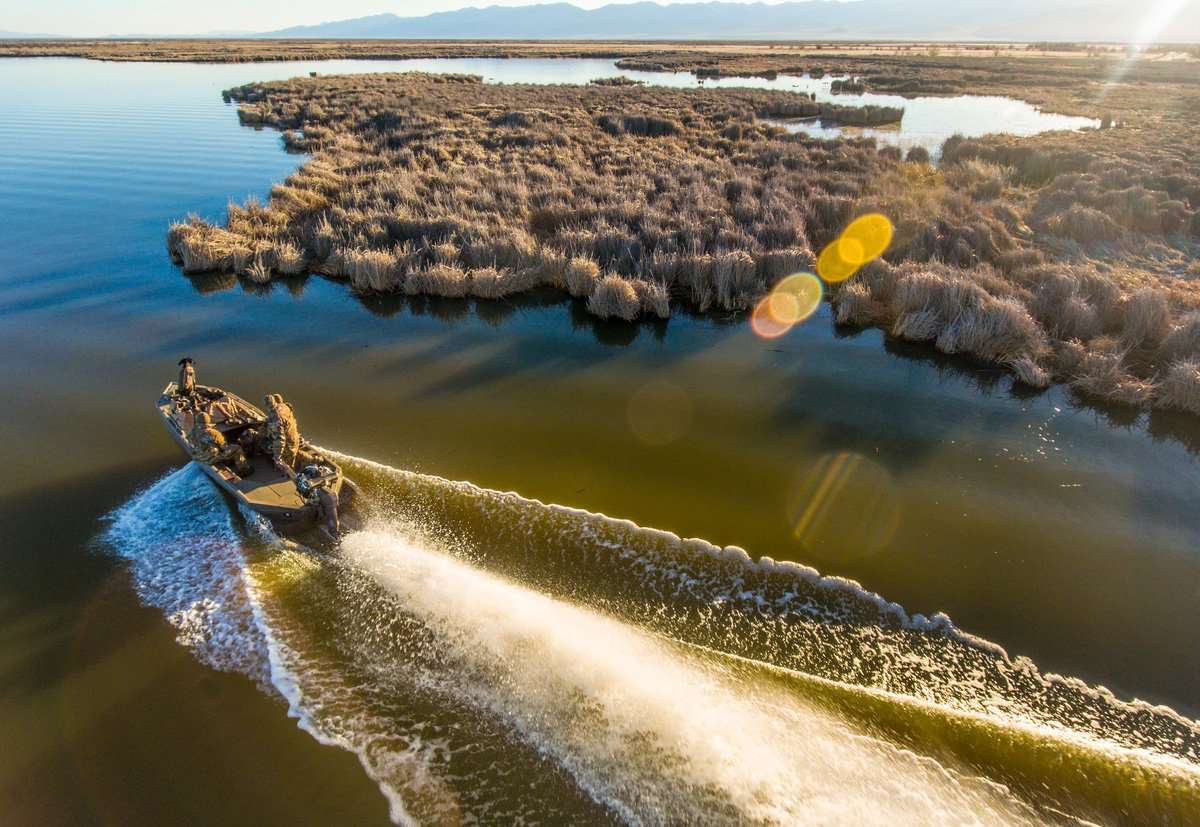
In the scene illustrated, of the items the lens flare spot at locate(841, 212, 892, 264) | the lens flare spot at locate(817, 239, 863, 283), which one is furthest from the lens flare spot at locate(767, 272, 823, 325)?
the lens flare spot at locate(841, 212, 892, 264)

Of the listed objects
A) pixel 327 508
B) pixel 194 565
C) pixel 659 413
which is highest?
pixel 327 508

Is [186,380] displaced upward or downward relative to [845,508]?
upward

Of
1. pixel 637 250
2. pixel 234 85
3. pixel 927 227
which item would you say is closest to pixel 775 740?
pixel 637 250

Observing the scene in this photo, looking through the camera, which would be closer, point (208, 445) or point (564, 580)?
point (564, 580)

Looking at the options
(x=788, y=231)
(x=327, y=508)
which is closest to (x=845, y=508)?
(x=327, y=508)

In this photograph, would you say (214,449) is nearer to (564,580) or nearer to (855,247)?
(564,580)

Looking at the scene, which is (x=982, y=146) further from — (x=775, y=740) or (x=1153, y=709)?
(x=775, y=740)

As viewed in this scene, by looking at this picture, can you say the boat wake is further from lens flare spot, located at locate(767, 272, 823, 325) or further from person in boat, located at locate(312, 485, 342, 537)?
lens flare spot, located at locate(767, 272, 823, 325)
